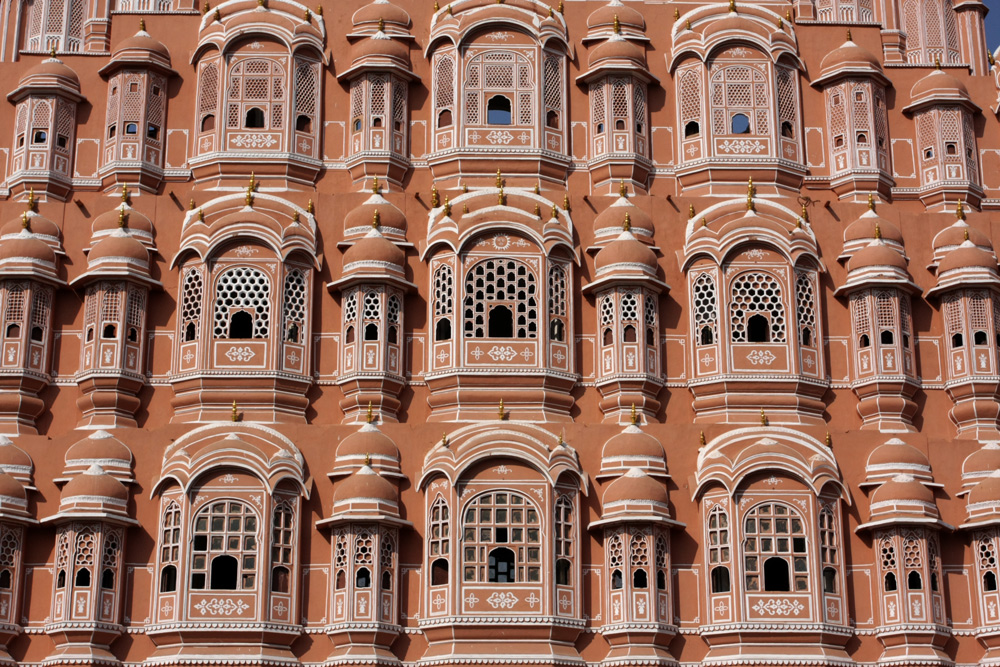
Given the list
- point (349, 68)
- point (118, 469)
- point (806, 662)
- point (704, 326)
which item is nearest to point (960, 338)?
point (704, 326)

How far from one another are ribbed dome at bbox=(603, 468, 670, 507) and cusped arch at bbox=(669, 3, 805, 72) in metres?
11.2

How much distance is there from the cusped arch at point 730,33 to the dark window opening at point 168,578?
1678cm

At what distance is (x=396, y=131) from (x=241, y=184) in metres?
3.83

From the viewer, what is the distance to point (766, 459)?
32125mm

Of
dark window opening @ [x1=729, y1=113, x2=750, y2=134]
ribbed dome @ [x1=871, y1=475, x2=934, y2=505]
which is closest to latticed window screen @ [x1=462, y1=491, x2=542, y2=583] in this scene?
ribbed dome @ [x1=871, y1=475, x2=934, y2=505]

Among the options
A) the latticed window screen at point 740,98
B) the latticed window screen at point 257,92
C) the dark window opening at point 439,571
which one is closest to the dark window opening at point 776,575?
the dark window opening at point 439,571

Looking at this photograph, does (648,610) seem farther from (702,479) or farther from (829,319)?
(829,319)

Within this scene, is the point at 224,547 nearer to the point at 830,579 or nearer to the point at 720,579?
the point at 720,579

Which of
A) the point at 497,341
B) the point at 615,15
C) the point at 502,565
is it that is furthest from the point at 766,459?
the point at 615,15

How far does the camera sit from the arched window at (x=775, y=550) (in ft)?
104

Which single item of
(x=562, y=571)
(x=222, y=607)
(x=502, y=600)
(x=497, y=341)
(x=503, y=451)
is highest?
(x=497, y=341)

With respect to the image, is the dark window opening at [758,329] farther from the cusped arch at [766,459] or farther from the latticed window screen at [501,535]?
the latticed window screen at [501,535]

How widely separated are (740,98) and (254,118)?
11446mm

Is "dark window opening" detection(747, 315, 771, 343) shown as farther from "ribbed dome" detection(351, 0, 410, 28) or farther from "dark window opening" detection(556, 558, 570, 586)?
"ribbed dome" detection(351, 0, 410, 28)
